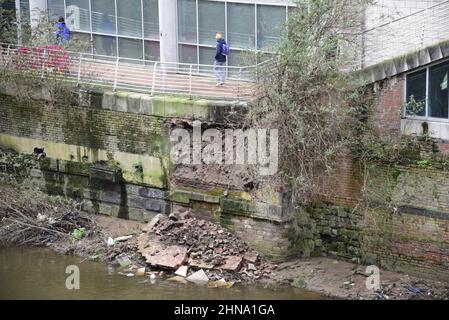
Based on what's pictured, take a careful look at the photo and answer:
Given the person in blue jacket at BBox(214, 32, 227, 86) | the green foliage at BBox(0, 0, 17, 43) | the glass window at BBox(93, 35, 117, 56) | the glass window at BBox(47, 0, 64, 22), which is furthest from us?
the glass window at BBox(47, 0, 64, 22)

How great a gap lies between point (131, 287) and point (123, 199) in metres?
3.81

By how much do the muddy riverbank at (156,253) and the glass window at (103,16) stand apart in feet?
20.1

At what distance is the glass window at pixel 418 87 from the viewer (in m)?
18.7

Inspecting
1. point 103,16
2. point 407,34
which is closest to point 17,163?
point 103,16

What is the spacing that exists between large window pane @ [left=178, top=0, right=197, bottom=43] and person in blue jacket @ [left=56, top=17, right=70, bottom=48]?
3227mm

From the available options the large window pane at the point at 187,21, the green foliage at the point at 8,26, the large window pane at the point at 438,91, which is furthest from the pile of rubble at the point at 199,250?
the green foliage at the point at 8,26

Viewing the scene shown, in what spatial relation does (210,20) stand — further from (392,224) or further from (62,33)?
(392,224)

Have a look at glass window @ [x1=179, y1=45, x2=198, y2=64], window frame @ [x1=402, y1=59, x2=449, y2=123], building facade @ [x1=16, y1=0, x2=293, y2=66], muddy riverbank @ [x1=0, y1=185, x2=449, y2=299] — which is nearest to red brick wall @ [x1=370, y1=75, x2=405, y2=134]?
window frame @ [x1=402, y1=59, x2=449, y2=123]

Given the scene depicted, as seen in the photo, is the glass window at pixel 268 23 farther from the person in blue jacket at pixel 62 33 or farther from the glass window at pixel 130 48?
the person in blue jacket at pixel 62 33

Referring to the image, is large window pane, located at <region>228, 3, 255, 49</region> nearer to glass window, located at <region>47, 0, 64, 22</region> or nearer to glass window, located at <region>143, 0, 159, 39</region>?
glass window, located at <region>143, 0, 159, 39</region>

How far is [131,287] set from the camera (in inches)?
755

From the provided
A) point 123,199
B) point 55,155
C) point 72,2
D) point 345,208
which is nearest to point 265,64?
point 345,208

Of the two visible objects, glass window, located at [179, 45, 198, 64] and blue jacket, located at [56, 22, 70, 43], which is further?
glass window, located at [179, 45, 198, 64]

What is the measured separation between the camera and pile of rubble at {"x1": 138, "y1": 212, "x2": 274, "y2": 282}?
64.0 feet
